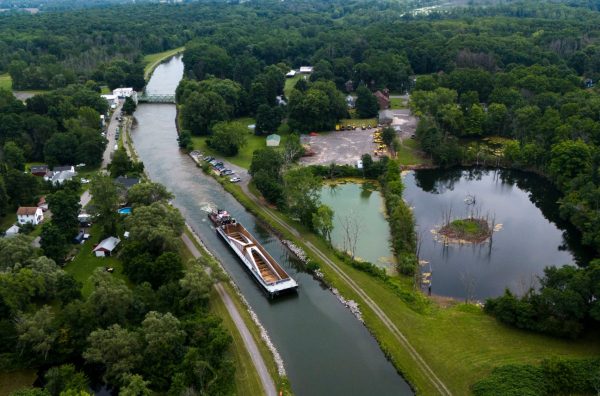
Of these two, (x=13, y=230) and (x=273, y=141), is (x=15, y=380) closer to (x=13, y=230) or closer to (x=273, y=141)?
(x=13, y=230)

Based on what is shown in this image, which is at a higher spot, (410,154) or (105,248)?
(410,154)

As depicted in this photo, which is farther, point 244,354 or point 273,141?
point 273,141

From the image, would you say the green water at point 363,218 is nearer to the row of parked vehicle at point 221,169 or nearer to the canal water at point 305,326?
the canal water at point 305,326

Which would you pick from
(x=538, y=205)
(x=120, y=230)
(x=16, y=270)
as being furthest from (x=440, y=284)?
(x=16, y=270)

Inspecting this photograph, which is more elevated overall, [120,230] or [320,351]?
[120,230]

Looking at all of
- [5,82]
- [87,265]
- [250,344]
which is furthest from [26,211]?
[5,82]

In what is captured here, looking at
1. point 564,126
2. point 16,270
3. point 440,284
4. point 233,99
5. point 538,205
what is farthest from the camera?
point 233,99

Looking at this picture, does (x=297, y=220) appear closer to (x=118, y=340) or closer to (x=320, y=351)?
(x=320, y=351)

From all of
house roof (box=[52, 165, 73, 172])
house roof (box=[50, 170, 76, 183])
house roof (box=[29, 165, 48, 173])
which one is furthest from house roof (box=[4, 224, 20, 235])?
house roof (box=[29, 165, 48, 173])
